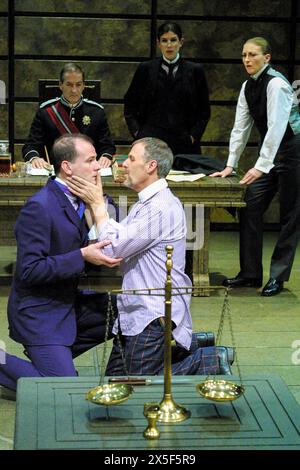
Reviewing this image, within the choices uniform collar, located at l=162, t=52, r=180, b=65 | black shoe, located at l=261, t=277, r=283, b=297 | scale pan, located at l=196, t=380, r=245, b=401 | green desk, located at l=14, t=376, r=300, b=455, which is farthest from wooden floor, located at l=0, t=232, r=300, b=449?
uniform collar, located at l=162, t=52, r=180, b=65

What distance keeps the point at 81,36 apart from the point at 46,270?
4.31 m

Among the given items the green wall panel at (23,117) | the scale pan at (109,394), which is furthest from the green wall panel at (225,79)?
the scale pan at (109,394)

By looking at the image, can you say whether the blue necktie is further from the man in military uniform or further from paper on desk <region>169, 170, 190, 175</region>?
the man in military uniform

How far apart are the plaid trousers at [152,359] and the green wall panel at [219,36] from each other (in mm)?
4404

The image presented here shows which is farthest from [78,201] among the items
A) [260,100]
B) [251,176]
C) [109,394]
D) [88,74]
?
[88,74]

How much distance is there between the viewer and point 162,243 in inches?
163

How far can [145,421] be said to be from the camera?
3.08m

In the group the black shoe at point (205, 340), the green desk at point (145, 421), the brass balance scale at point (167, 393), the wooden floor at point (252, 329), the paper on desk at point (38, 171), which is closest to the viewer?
the green desk at point (145, 421)

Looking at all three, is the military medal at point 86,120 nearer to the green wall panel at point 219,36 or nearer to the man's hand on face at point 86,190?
the green wall panel at point 219,36

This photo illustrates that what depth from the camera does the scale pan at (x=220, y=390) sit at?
319 cm

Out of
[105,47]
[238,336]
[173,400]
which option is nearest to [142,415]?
[173,400]

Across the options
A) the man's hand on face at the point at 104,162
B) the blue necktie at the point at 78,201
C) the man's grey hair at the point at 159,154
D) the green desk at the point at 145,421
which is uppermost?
the man's grey hair at the point at 159,154

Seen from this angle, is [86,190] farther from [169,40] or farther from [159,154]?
[169,40]

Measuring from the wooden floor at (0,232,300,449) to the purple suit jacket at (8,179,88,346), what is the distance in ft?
Result: 1.33
